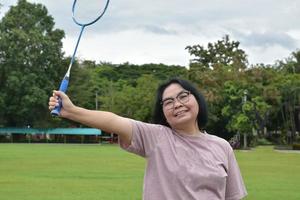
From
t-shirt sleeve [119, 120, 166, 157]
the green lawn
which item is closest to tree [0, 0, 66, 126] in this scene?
the green lawn

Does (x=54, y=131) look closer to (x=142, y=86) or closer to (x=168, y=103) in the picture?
(x=142, y=86)

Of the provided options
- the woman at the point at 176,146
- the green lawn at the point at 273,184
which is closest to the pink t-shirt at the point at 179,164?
the woman at the point at 176,146

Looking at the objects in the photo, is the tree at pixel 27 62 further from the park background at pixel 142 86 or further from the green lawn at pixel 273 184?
the green lawn at pixel 273 184

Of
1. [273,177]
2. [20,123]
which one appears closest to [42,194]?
[273,177]

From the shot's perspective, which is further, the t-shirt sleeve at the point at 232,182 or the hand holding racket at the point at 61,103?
the t-shirt sleeve at the point at 232,182

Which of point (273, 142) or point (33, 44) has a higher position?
point (33, 44)

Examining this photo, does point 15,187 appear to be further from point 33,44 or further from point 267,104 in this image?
point 33,44

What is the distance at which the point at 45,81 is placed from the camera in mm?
60469

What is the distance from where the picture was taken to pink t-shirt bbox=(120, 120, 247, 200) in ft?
9.98

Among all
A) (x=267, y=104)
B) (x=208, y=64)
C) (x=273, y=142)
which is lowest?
(x=273, y=142)

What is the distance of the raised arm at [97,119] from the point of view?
2969 millimetres

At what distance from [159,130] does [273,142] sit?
5850 cm

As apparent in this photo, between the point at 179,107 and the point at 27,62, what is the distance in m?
58.1

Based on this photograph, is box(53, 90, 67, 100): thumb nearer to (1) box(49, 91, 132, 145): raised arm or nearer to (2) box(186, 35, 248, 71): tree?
(1) box(49, 91, 132, 145): raised arm
